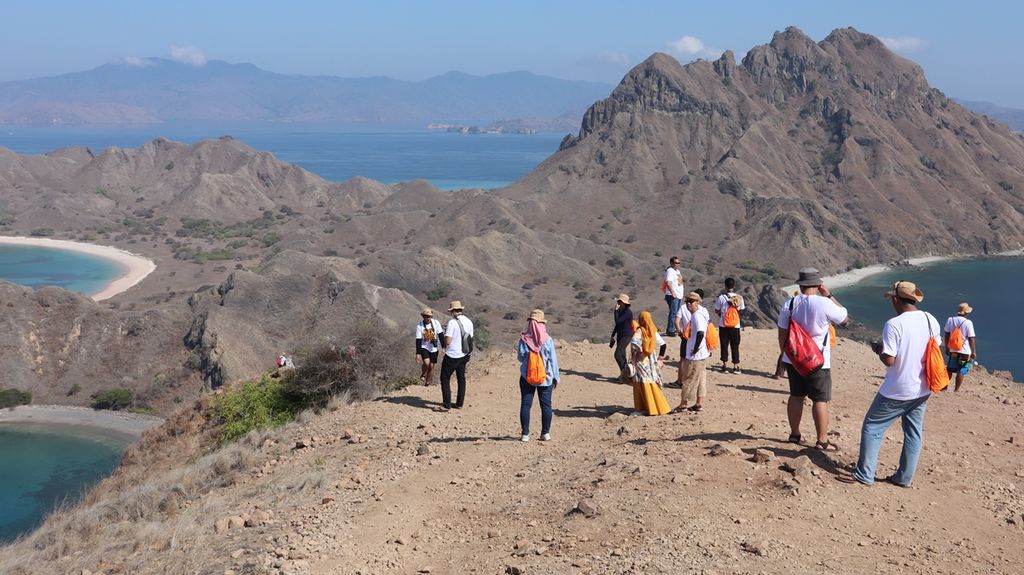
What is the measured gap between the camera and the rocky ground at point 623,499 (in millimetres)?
6543

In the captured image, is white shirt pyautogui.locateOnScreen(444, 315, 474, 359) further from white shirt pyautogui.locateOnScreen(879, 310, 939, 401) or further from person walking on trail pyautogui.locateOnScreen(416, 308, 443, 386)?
white shirt pyautogui.locateOnScreen(879, 310, 939, 401)

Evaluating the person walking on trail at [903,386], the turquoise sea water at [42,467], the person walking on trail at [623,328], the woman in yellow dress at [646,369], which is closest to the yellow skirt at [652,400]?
the woman in yellow dress at [646,369]

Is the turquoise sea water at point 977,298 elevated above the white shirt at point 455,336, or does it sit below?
below

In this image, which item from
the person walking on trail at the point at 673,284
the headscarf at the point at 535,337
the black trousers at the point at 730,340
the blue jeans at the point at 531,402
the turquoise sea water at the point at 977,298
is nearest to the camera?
the headscarf at the point at 535,337

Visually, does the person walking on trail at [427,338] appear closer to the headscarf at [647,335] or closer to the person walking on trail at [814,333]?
the headscarf at [647,335]

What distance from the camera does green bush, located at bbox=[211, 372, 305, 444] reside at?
543 inches

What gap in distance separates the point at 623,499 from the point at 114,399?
30773 millimetres

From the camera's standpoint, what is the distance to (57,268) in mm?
78250

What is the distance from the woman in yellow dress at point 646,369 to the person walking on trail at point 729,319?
10.4 ft

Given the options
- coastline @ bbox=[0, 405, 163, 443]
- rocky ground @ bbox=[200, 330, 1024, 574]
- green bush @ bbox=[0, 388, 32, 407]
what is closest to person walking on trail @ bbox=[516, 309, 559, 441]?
rocky ground @ bbox=[200, 330, 1024, 574]

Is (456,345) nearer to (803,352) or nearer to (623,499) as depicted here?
(623,499)

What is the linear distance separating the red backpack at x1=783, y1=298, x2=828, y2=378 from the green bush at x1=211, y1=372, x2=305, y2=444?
27.4 ft

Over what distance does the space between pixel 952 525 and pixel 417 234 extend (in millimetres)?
73764

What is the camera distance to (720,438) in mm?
8898
